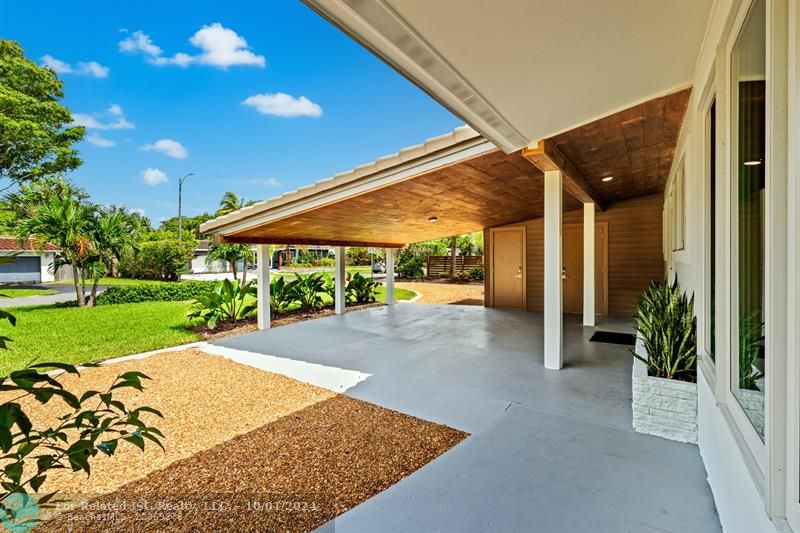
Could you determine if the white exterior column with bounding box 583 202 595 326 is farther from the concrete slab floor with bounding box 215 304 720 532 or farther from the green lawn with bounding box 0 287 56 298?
the green lawn with bounding box 0 287 56 298

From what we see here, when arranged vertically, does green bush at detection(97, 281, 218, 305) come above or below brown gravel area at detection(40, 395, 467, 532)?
above

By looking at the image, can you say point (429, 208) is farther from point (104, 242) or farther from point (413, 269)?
point (413, 269)

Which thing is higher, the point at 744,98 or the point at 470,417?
the point at 744,98

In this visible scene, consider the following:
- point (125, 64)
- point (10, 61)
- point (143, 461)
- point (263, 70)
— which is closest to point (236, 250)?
point (10, 61)

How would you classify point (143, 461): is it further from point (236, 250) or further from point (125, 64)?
point (125, 64)

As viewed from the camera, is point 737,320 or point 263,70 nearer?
point 737,320

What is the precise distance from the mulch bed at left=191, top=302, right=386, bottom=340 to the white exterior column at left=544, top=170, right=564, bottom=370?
6017 millimetres

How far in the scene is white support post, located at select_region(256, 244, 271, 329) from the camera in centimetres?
808

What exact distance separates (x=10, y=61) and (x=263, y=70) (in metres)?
23.5

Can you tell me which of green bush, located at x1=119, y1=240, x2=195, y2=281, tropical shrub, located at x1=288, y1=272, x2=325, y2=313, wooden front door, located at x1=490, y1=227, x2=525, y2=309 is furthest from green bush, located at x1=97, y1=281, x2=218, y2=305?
wooden front door, located at x1=490, y1=227, x2=525, y2=309

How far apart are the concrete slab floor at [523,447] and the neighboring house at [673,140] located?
214 millimetres

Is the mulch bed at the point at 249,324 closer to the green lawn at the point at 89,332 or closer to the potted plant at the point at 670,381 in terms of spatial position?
the green lawn at the point at 89,332

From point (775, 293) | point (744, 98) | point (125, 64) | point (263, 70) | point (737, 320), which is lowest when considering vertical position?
point (737, 320)

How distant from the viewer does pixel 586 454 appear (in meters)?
2.84
